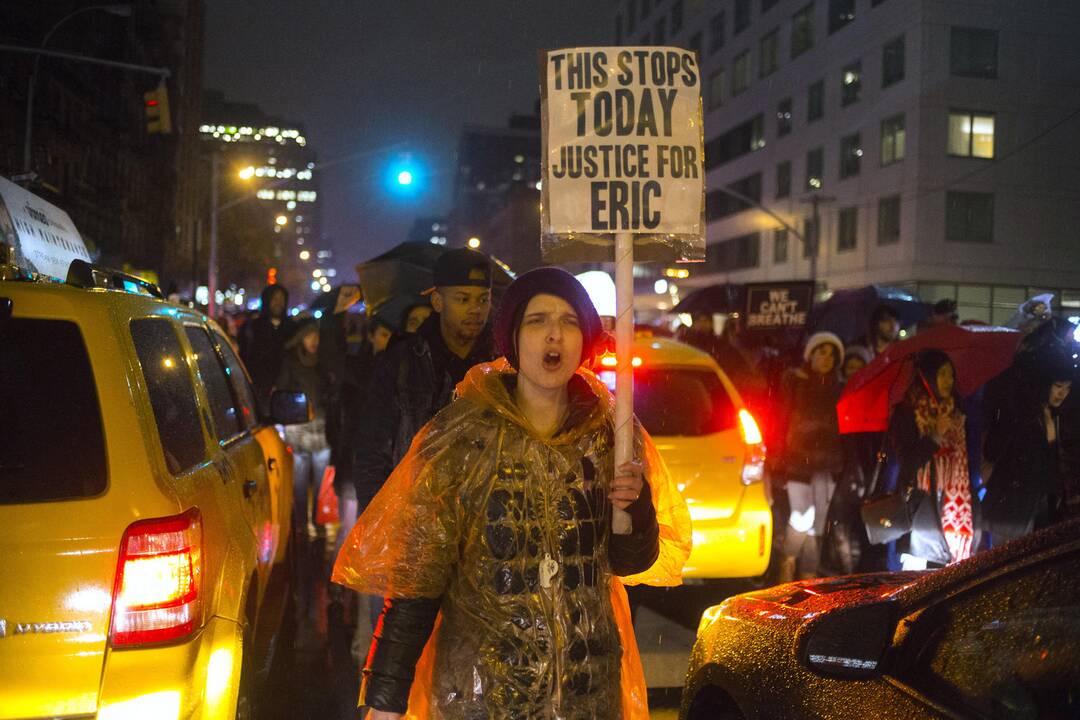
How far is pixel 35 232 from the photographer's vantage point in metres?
5.07

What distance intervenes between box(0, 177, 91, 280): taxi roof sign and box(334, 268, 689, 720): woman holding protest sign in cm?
258

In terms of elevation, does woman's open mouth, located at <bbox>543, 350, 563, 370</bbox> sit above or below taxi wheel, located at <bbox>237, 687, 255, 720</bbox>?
above

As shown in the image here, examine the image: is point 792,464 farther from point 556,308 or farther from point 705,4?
point 705,4

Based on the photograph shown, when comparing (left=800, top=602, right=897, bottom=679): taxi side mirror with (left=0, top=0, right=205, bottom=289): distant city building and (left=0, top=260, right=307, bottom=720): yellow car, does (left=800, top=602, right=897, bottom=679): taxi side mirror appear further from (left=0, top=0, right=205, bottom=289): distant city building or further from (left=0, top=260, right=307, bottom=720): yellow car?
(left=0, top=0, right=205, bottom=289): distant city building

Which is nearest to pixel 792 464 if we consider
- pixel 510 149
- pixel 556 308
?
pixel 556 308

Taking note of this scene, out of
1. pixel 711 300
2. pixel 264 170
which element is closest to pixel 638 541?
pixel 711 300

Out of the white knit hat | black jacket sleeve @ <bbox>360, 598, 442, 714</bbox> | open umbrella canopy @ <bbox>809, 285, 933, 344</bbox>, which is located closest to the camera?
black jacket sleeve @ <bbox>360, 598, 442, 714</bbox>

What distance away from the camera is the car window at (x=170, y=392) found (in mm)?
3270

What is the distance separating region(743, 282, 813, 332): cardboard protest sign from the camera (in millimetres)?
14328

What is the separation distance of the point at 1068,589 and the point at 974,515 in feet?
15.4

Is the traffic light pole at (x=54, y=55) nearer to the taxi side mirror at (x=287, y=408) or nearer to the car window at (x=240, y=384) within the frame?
the car window at (x=240, y=384)

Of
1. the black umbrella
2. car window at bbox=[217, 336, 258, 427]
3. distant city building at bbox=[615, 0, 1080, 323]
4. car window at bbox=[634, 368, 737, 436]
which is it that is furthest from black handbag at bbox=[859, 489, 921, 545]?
distant city building at bbox=[615, 0, 1080, 323]

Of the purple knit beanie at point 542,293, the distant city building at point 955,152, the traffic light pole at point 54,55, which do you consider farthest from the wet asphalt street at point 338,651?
the distant city building at point 955,152

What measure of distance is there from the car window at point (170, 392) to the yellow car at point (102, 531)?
0.01m
